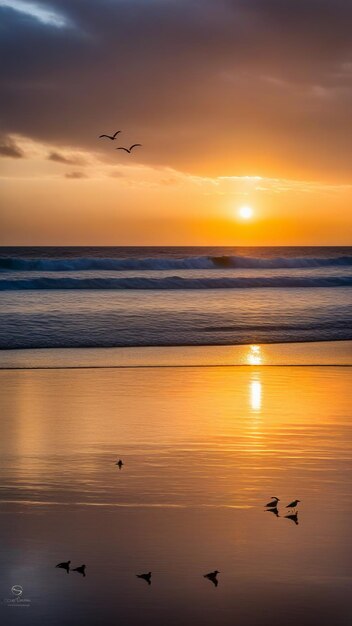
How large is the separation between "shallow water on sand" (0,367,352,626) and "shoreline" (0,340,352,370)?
3314mm

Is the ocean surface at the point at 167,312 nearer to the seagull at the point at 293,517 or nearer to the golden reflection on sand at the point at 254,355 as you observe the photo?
the golden reflection on sand at the point at 254,355

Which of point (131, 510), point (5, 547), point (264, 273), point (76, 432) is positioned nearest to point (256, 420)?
point (76, 432)

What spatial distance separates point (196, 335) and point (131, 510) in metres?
13.9

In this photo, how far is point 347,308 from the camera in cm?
2816

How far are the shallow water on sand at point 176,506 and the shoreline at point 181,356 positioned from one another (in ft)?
10.9

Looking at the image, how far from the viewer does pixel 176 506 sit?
711 cm

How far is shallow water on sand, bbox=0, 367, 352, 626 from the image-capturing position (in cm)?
534

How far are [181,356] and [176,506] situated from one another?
1006 cm

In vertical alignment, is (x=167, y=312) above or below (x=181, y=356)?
above

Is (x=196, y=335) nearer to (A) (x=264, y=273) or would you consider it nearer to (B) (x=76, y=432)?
(B) (x=76, y=432)

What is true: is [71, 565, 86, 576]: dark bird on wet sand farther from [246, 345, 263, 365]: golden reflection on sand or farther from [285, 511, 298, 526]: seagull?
[246, 345, 263, 365]: golden reflection on sand

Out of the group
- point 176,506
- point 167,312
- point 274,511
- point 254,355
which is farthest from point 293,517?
point 167,312

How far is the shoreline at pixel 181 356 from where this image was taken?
52.1 feet

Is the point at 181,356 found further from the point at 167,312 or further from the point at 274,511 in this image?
the point at 274,511
